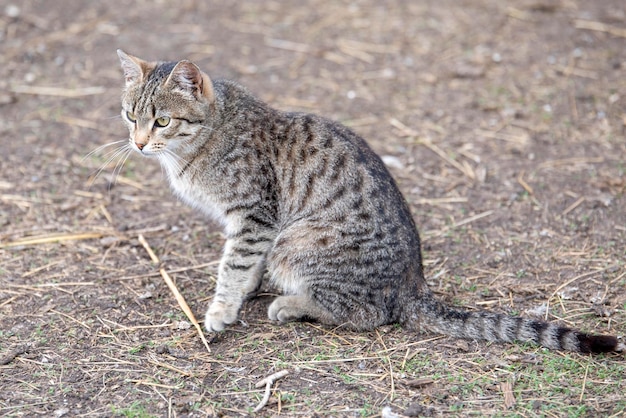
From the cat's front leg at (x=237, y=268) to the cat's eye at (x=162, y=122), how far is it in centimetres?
92

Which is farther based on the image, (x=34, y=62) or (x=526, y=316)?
(x=34, y=62)

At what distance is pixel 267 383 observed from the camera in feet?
14.2

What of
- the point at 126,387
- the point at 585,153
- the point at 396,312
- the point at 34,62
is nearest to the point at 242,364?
the point at 126,387

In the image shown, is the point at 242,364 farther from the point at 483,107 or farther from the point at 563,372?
the point at 483,107

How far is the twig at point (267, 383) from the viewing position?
4.16 meters

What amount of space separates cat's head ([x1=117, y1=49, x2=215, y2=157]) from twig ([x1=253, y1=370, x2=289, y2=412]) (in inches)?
68.8

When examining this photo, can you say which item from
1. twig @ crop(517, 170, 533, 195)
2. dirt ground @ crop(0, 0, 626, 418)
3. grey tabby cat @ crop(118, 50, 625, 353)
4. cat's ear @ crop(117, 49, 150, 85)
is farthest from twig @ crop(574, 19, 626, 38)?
cat's ear @ crop(117, 49, 150, 85)

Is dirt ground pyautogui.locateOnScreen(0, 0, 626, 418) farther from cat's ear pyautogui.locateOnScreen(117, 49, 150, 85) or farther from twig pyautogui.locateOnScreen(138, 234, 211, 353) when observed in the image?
cat's ear pyautogui.locateOnScreen(117, 49, 150, 85)

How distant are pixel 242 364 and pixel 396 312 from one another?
1.10 meters

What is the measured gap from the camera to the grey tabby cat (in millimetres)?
4879

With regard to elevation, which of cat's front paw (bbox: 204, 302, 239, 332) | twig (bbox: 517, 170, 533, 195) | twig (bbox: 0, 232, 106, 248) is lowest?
twig (bbox: 0, 232, 106, 248)

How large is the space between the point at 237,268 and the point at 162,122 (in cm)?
113

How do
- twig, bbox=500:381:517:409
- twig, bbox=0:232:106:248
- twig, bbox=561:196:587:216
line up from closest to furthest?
twig, bbox=500:381:517:409 < twig, bbox=0:232:106:248 < twig, bbox=561:196:587:216

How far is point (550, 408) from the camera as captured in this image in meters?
4.07
